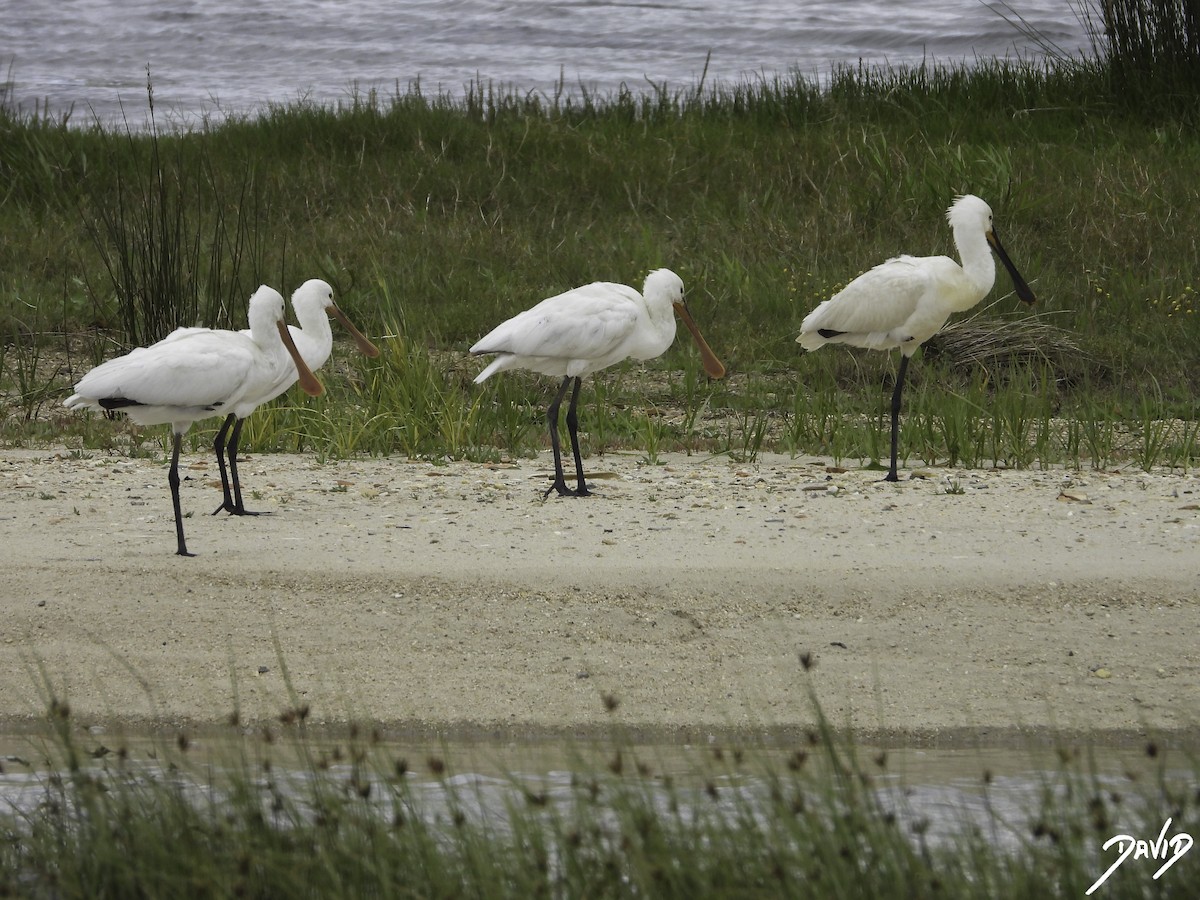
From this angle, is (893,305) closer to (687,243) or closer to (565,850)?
(687,243)

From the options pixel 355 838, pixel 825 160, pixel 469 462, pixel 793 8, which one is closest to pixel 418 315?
pixel 469 462

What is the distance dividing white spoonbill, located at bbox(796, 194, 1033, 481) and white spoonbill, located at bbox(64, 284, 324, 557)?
3458mm

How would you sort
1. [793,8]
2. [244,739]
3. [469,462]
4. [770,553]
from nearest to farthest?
1. [244,739]
2. [770,553]
3. [469,462]
4. [793,8]

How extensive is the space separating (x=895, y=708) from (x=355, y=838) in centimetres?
215

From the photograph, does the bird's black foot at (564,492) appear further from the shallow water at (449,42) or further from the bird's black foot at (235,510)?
the shallow water at (449,42)

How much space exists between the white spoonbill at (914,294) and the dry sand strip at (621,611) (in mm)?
1660

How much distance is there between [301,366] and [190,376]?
0.80m

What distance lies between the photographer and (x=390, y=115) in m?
16.3

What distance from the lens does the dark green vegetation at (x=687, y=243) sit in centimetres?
987

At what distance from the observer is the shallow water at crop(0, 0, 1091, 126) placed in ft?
92.8

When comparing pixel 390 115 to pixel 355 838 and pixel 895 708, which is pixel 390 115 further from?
pixel 355 838

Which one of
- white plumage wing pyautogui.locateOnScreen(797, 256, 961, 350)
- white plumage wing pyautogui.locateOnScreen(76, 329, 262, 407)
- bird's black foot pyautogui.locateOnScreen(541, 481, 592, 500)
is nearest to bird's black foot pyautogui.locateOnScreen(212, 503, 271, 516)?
white plumage wing pyautogui.locateOnScreen(76, 329, 262, 407)

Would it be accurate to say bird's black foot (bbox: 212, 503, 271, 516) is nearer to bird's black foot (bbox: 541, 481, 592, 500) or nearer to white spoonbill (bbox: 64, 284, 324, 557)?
white spoonbill (bbox: 64, 284, 324, 557)

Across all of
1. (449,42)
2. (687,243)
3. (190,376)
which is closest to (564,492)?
(190,376)
